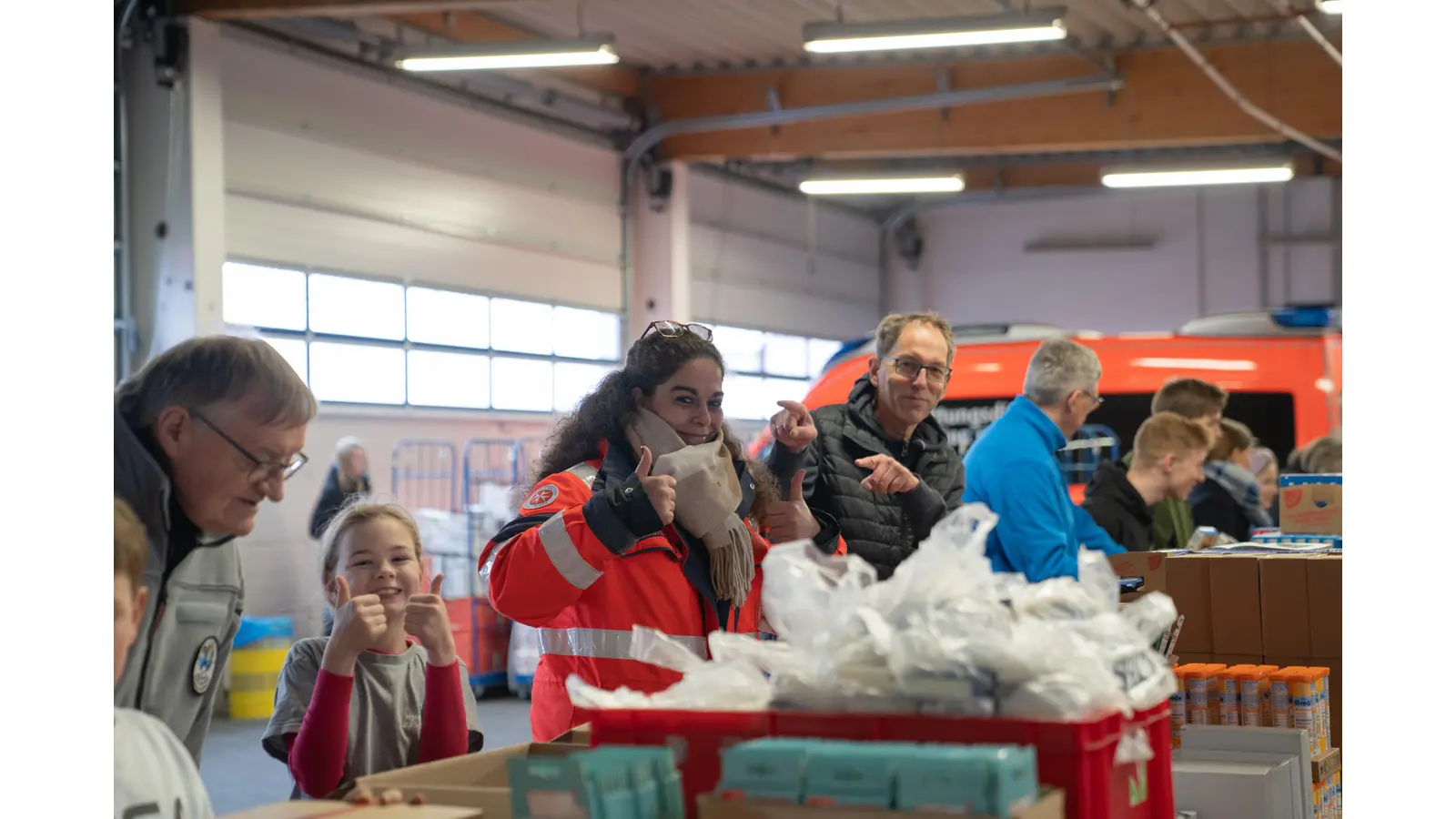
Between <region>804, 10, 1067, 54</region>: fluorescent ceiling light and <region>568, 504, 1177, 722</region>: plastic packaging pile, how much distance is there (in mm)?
6794

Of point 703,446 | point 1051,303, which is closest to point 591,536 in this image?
point 703,446

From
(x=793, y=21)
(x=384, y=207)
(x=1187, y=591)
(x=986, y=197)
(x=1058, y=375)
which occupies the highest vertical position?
(x=793, y=21)

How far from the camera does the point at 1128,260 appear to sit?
17.0m

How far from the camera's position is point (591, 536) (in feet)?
8.42

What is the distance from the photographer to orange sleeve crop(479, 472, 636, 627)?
8.36ft

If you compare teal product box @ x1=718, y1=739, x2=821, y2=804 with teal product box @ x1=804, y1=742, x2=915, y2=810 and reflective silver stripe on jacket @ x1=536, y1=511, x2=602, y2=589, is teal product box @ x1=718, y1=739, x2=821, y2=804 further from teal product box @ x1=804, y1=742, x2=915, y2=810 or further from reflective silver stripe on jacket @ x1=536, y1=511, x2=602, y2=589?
reflective silver stripe on jacket @ x1=536, y1=511, x2=602, y2=589

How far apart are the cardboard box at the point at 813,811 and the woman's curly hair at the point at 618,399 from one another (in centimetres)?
125

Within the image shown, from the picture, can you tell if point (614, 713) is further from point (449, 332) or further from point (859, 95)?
point (859, 95)

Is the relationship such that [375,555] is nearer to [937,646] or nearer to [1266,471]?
[937,646]

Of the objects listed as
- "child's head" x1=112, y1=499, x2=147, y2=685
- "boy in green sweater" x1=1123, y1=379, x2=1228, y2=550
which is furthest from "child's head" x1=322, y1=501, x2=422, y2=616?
"boy in green sweater" x1=1123, y1=379, x2=1228, y2=550

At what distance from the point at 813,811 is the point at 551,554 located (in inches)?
41.2

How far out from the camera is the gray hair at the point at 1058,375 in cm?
427

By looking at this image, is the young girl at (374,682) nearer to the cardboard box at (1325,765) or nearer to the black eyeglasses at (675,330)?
the black eyeglasses at (675,330)

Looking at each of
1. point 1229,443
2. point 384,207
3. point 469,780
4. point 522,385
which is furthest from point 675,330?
point 522,385
